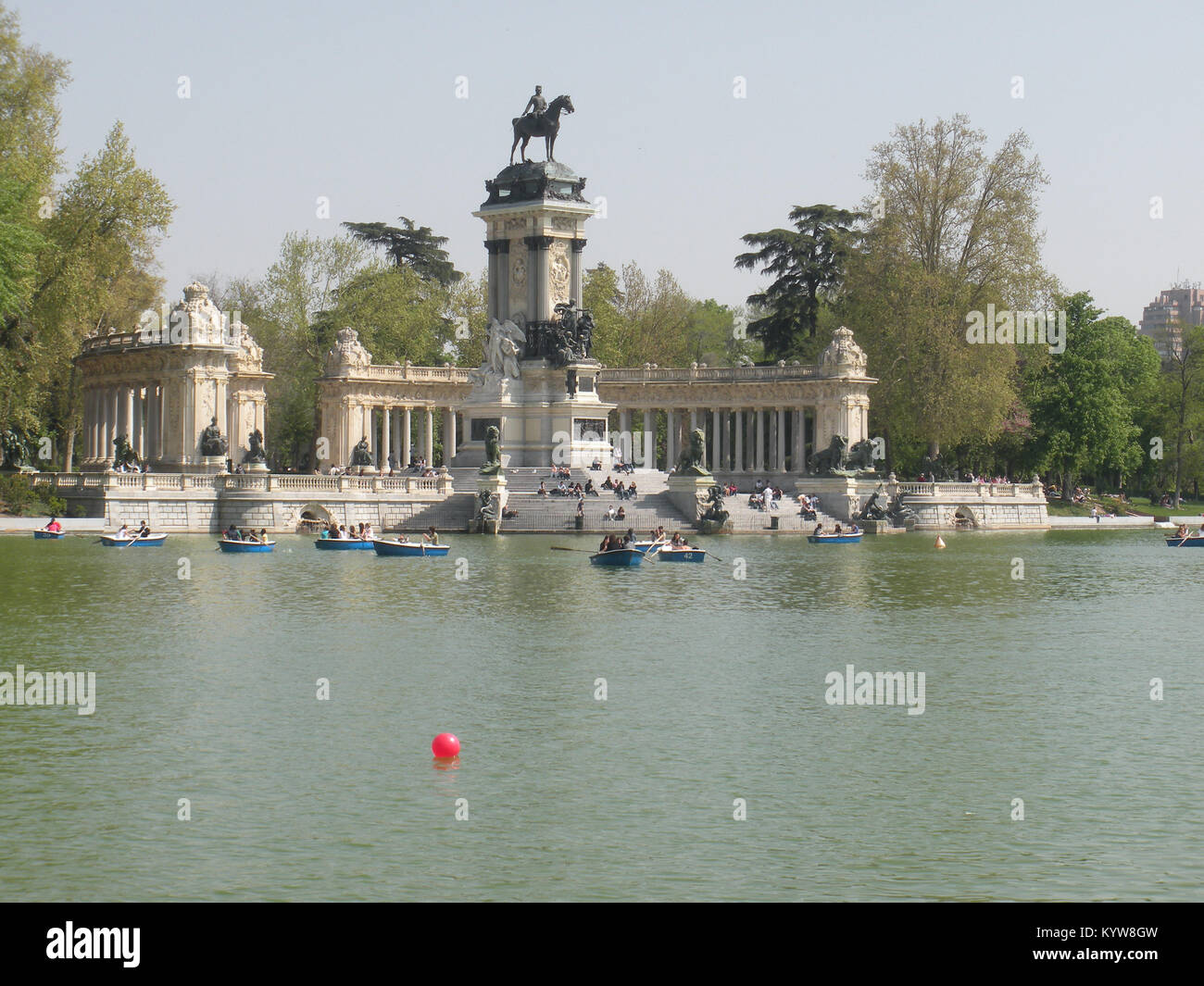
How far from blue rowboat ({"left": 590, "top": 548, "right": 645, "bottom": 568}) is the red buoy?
96.5 ft

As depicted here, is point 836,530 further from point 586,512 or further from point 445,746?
point 445,746

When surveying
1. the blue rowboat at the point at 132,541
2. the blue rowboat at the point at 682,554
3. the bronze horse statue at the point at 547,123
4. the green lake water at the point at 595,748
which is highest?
the bronze horse statue at the point at 547,123

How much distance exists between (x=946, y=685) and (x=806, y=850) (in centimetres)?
1145

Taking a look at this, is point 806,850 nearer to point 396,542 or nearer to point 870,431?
point 396,542

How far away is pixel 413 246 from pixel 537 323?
3694 cm

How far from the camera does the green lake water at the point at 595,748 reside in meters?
17.1

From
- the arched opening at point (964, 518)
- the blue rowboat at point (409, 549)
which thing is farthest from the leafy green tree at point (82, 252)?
the arched opening at point (964, 518)

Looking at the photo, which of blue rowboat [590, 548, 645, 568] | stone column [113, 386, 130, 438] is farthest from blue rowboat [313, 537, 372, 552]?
stone column [113, 386, 130, 438]

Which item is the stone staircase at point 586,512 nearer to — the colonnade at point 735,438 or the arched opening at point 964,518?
the arched opening at point 964,518

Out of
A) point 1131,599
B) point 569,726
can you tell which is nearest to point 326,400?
point 1131,599

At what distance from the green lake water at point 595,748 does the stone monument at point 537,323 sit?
3746 centimetres

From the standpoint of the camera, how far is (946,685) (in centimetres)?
2861

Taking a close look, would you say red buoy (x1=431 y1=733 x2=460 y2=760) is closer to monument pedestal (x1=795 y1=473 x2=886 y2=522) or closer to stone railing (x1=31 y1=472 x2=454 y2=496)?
stone railing (x1=31 y1=472 x2=454 y2=496)

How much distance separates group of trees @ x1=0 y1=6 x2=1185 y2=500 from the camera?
74062 mm
